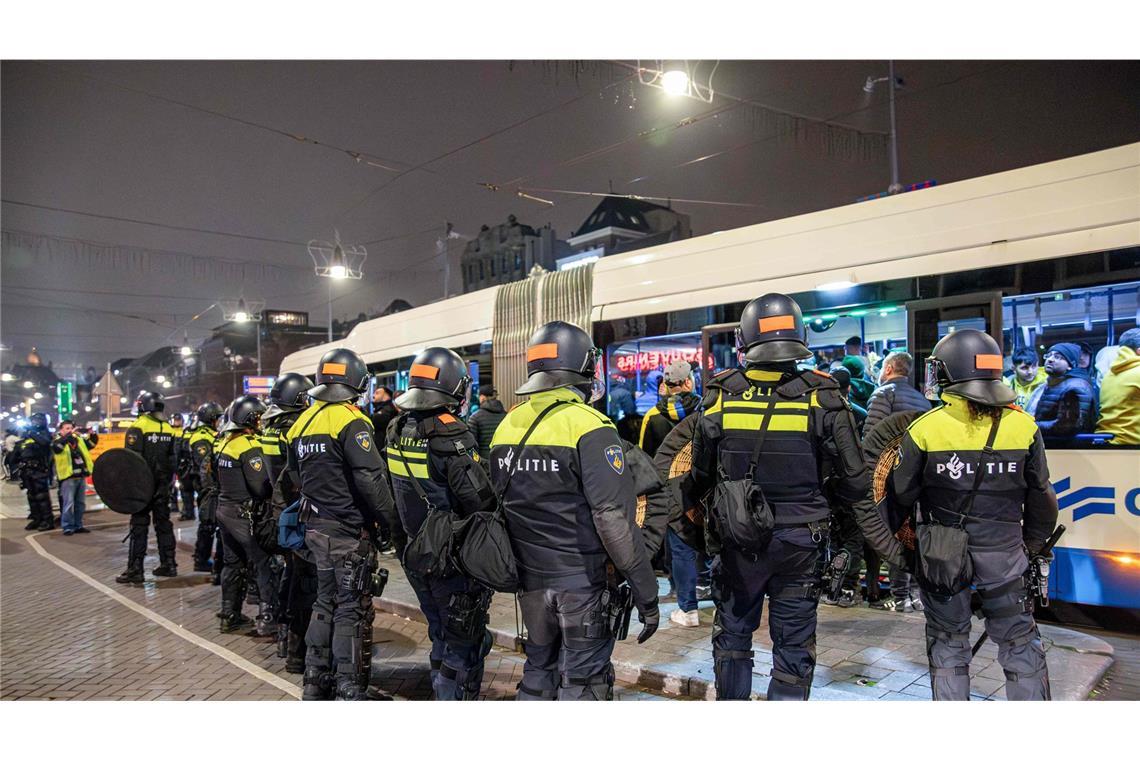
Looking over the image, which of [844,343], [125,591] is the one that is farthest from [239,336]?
[844,343]

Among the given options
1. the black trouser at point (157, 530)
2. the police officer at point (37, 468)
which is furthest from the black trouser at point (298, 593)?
the police officer at point (37, 468)

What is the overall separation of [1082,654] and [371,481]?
4.88 m

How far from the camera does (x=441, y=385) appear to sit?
4.35m

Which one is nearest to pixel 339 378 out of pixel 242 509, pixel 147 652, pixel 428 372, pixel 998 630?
pixel 428 372

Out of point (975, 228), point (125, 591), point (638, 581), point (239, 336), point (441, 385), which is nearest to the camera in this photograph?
point (638, 581)

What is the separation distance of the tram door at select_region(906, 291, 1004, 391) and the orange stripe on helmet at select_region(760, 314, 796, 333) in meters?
2.44

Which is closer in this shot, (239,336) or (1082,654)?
(1082,654)

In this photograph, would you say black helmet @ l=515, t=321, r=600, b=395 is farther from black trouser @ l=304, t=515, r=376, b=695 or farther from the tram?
the tram

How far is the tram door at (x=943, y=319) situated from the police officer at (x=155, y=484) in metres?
8.81

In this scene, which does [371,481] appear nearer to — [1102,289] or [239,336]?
[1102,289]

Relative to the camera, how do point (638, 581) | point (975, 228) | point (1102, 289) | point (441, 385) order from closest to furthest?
1. point (638, 581)
2. point (441, 385)
3. point (1102, 289)
4. point (975, 228)

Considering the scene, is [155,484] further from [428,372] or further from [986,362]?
[986,362]

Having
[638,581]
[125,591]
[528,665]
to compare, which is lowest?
[125,591]

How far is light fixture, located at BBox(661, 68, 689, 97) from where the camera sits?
8508 millimetres
